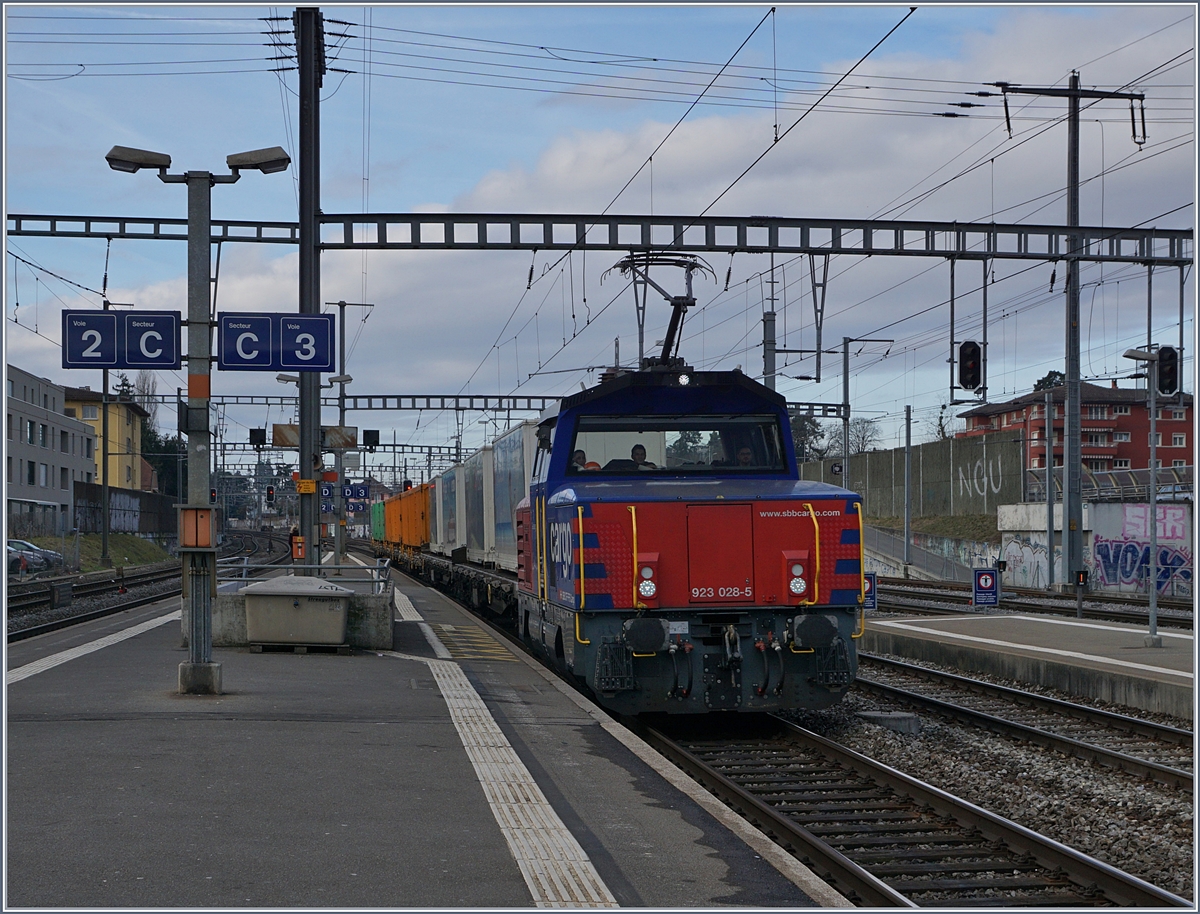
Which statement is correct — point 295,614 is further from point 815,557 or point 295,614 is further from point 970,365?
point 970,365

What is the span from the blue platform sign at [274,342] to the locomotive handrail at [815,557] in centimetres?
608

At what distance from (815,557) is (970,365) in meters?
14.5

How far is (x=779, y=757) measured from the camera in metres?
10.3

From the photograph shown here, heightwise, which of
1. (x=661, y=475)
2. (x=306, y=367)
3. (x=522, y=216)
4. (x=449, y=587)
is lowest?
(x=449, y=587)

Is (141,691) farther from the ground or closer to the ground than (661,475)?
closer to the ground

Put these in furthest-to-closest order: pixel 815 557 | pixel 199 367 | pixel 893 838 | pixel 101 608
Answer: pixel 101 608
pixel 199 367
pixel 815 557
pixel 893 838

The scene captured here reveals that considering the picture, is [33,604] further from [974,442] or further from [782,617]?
[974,442]

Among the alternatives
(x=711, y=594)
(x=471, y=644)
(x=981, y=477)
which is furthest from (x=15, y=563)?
(x=981, y=477)

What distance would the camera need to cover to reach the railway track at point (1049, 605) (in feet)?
76.7

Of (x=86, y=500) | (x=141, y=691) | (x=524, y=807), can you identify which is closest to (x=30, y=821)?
(x=524, y=807)

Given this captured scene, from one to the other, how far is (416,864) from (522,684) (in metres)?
7.43

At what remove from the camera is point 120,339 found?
11641 millimetres

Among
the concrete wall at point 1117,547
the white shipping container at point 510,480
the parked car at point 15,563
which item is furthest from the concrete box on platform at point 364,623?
the parked car at point 15,563

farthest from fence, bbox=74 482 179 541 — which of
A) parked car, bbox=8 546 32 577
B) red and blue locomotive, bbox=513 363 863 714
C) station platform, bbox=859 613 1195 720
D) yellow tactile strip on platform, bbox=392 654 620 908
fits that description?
yellow tactile strip on platform, bbox=392 654 620 908
